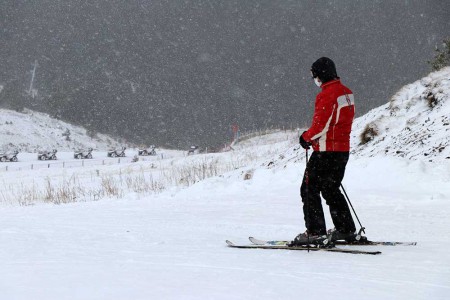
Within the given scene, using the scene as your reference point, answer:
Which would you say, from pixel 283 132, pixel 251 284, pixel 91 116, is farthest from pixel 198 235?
pixel 91 116

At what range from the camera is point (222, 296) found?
367cm

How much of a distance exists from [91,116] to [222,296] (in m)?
105

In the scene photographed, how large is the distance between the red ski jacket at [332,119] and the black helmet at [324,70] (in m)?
0.06

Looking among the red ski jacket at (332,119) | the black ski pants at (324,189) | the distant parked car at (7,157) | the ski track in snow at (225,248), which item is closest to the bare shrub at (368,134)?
the ski track in snow at (225,248)

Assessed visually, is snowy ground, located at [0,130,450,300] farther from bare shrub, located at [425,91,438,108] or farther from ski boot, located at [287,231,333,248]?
bare shrub, located at [425,91,438,108]

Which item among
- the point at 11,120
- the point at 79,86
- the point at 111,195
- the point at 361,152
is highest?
the point at 79,86

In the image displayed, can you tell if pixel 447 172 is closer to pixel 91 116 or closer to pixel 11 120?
pixel 11 120

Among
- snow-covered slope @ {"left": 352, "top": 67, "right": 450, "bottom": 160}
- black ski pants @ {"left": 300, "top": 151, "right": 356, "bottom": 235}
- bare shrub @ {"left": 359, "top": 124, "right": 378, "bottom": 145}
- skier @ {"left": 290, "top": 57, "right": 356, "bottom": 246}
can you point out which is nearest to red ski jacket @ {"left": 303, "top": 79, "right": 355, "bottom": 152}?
skier @ {"left": 290, "top": 57, "right": 356, "bottom": 246}

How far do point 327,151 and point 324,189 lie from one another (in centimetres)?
44

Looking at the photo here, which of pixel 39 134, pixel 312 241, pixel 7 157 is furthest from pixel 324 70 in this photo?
pixel 39 134

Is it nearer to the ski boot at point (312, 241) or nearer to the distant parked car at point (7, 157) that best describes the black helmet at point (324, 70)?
the ski boot at point (312, 241)

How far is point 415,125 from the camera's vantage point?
46.6 feet

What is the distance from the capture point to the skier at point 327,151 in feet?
18.1

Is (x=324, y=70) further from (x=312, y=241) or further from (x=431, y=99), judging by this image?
(x=431, y=99)
